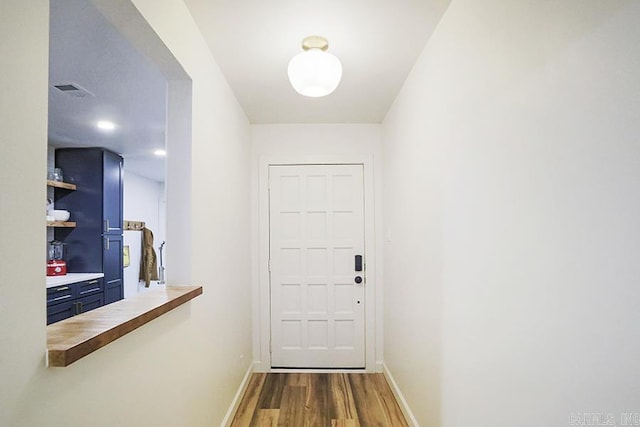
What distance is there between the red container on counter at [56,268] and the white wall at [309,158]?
2.45 metres

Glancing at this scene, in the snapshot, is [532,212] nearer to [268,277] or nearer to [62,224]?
[268,277]

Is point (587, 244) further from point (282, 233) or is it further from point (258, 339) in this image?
point (258, 339)

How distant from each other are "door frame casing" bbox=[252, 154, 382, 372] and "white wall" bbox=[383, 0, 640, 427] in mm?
1350

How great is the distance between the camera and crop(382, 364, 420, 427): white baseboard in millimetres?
2209

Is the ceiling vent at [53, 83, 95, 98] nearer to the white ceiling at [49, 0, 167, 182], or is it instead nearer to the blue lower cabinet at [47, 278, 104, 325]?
the white ceiling at [49, 0, 167, 182]

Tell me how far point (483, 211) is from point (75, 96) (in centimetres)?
301

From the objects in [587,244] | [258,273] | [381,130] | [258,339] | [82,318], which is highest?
[381,130]

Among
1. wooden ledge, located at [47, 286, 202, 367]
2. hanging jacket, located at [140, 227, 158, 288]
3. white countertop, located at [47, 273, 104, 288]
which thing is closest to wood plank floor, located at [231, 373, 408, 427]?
wooden ledge, located at [47, 286, 202, 367]

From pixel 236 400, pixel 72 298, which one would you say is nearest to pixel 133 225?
pixel 72 298

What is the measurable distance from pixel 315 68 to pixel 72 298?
366 cm

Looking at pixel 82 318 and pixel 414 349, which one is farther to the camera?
pixel 414 349

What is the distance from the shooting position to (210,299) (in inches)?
77.3

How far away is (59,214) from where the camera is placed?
396 centimetres

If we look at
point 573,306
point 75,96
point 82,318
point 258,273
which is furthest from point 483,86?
point 75,96
